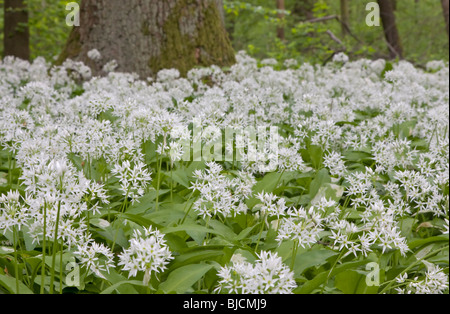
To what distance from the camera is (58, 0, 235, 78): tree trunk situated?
265 inches

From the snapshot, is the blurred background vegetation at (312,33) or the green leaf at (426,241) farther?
the blurred background vegetation at (312,33)

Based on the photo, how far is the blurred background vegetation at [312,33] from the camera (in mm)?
11922

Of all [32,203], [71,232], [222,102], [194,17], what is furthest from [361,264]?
[194,17]

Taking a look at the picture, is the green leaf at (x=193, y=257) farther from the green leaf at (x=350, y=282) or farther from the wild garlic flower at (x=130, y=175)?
the green leaf at (x=350, y=282)

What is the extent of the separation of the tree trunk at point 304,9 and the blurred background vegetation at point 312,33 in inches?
1.7

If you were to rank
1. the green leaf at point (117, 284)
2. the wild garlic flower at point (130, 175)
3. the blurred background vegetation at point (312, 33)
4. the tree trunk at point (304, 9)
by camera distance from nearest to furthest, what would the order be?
the green leaf at point (117, 284)
the wild garlic flower at point (130, 175)
the blurred background vegetation at point (312, 33)
the tree trunk at point (304, 9)

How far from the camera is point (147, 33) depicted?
6770 mm

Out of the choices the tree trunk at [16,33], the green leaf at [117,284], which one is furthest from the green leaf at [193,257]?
the tree trunk at [16,33]

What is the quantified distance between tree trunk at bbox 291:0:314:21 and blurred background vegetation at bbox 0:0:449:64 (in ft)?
0.14

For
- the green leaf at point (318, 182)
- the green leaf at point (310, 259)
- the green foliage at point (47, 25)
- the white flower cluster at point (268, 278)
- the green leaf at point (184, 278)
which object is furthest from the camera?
the green foliage at point (47, 25)

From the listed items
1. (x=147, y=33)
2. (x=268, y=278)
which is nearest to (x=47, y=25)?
(x=147, y=33)

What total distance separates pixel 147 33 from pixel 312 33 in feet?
37.4
